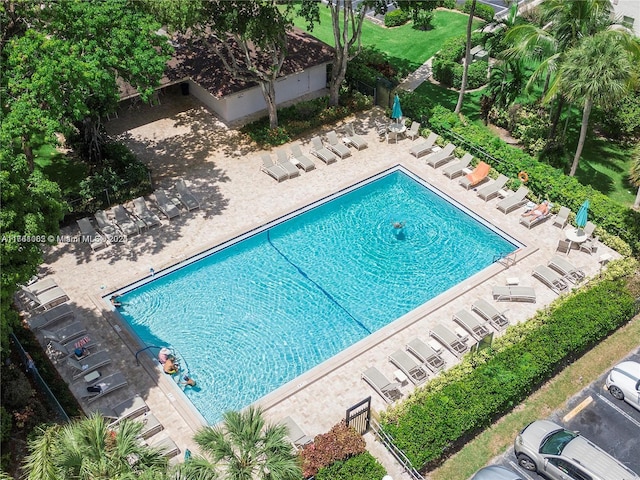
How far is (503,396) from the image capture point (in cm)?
2202

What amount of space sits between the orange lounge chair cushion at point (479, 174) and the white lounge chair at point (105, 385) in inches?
733

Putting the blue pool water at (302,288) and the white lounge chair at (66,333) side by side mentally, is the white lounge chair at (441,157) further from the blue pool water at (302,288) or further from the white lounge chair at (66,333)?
the white lounge chair at (66,333)

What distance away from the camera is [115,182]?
99.0 ft

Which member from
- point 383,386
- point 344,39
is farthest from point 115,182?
point 383,386

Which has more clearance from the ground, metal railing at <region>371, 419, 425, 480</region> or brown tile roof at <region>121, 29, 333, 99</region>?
brown tile roof at <region>121, 29, 333, 99</region>

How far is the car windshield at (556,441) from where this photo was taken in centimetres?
2042

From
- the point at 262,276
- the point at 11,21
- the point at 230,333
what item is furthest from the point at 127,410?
the point at 11,21

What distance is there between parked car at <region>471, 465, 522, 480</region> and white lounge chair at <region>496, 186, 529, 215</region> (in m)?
13.6

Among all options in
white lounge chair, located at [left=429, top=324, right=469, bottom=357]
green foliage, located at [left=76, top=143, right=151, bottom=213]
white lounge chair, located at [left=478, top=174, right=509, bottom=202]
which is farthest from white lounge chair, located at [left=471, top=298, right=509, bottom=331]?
green foliage, located at [left=76, top=143, right=151, bottom=213]

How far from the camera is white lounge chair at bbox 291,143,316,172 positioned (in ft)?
108

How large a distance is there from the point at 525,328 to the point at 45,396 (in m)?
17.4

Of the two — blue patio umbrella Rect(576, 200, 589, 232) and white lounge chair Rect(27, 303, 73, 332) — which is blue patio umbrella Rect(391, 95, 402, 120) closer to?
blue patio umbrella Rect(576, 200, 589, 232)

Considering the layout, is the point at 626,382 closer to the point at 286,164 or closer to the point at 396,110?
the point at 396,110

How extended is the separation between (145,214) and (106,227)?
1.83 m
